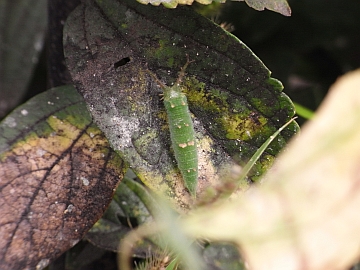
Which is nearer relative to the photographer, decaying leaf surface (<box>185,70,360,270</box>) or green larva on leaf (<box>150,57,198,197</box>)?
decaying leaf surface (<box>185,70,360,270</box>)

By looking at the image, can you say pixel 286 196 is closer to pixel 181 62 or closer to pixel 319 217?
pixel 319 217

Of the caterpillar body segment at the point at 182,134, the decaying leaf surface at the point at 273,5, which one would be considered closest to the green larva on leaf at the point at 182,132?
the caterpillar body segment at the point at 182,134

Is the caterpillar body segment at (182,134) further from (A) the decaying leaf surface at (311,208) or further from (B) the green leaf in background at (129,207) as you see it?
(A) the decaying leaf surface at (311,208)

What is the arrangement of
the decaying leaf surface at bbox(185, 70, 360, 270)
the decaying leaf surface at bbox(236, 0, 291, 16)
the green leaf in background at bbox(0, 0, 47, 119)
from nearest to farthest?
A: the decaying leaf surface at bbox(185, 70, 360, 270) → the decaying leaf surface at bbox(236, 0, 291, 16) → the green leaf in background at bbox(0, 0, 47, 119)

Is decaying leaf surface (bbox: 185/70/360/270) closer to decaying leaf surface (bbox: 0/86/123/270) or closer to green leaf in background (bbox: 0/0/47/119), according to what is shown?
decaying leaf surface (bbox: 0/86/123/270)

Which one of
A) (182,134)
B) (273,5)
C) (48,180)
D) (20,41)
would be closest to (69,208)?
(48,180)

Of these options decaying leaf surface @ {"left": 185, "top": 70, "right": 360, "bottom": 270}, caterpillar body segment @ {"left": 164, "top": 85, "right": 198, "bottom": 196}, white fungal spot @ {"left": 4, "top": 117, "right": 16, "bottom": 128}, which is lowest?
white fungal spot @ {"left": 4, "top": 117, "right": 16, "bottom": 128}

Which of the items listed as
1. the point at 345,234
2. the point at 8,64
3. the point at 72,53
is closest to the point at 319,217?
the point at 345,234

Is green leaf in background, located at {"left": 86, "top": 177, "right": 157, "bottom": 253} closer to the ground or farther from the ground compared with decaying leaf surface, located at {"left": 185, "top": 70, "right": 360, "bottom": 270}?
closer to the ground

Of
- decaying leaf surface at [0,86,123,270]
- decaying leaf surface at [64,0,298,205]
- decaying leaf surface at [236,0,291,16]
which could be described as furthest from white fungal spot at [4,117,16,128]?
decaying leaf surface at [236,0,291,16]
